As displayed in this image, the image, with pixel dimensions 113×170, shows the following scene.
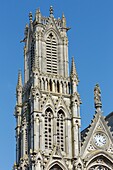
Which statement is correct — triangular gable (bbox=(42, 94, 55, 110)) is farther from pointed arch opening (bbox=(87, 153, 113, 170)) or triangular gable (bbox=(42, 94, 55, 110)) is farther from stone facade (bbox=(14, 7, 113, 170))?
pointed arch opening (bbox=(87, 153, 113, 170))

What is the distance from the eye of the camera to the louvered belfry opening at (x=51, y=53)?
5447 cm

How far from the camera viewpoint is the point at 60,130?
170 ft

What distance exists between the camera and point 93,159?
51219 mm

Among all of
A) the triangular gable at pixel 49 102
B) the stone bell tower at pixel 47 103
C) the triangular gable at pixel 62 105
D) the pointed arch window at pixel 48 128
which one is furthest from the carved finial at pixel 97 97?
the pointed arch window at pixel 48 128

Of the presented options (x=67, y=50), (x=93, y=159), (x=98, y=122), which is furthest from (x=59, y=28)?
(x=93, y=159)

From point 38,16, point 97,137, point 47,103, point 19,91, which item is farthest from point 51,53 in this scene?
point 97,137

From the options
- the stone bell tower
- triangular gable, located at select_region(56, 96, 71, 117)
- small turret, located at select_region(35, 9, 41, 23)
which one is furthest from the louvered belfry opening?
triangular gable, located at select_region(56, 96, 71, 117)

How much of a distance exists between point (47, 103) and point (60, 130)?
291cm

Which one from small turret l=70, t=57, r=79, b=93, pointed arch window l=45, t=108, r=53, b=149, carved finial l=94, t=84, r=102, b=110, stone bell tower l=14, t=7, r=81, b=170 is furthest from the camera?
carved finial l=94, t=84, r=102, b=110

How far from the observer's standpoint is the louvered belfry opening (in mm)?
54469

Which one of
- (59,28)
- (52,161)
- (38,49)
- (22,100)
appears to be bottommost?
(52,161)

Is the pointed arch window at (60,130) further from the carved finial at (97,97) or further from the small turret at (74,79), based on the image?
the carved finial at (97,97)

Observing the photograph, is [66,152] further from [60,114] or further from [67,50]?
[67,50]

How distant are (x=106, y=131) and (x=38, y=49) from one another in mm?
Answer: 10796
